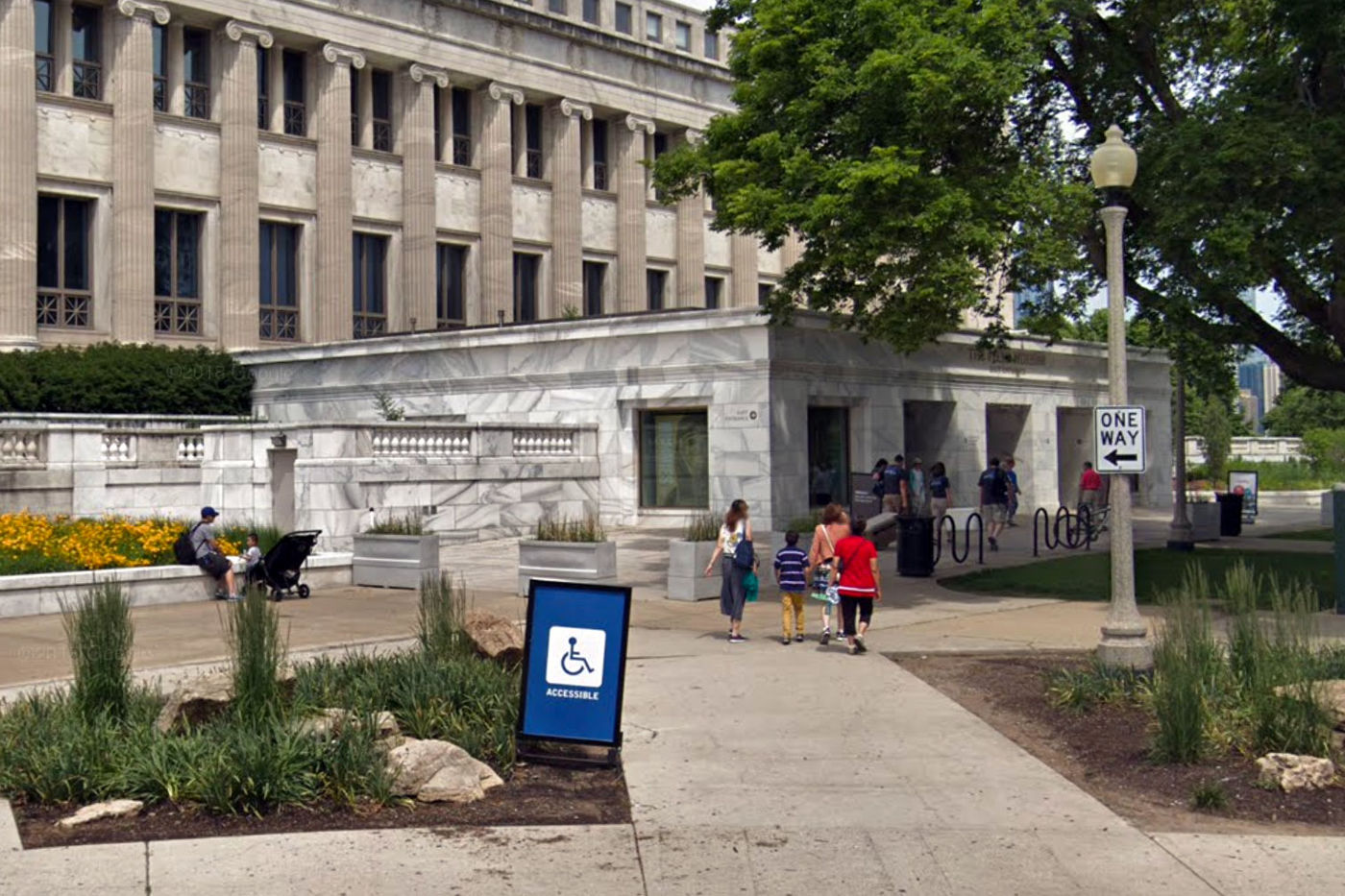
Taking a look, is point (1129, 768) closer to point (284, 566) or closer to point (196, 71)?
point (284, 566)

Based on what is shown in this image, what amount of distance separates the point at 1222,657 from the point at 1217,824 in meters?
2.73

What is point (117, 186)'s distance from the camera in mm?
39844

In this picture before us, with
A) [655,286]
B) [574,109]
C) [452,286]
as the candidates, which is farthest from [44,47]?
[655,286]

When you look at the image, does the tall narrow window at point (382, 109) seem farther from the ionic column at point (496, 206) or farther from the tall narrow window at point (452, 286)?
the tall narrow window at point (452, 286)

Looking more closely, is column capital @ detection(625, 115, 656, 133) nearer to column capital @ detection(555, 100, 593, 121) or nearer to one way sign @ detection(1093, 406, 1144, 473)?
column capital @ detection(555, 100, 593, 121)

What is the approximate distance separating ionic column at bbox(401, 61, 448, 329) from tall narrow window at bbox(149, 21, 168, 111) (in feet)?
25.7

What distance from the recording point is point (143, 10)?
132 ft

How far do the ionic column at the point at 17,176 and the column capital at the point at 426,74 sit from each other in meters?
12.1

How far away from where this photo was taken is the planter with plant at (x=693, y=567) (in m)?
20.2

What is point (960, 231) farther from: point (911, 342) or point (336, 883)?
point (336, 883)

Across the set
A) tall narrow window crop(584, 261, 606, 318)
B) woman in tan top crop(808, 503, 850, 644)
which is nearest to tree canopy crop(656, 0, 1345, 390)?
woman in tan top crop(808, 503, 850, 644)

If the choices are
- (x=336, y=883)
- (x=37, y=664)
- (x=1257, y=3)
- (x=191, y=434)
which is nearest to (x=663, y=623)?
(x=37, y=664)

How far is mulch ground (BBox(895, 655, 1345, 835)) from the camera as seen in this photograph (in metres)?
8.46

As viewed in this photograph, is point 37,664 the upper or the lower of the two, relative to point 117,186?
lower
